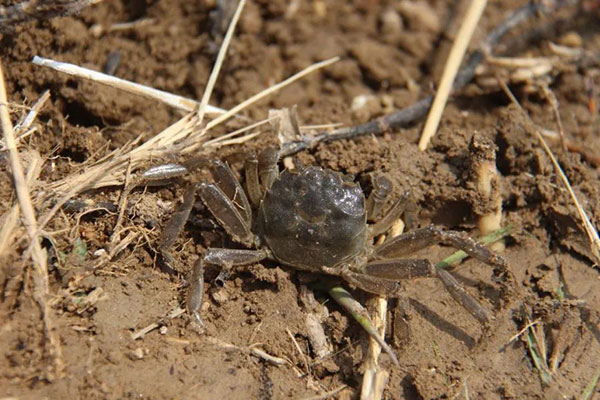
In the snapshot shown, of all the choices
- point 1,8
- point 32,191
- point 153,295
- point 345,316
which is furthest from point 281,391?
point 1,8

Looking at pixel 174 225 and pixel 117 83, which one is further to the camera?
pixel 117 83

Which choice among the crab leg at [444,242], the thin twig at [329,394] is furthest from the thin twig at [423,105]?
the thin twig at [329,394]

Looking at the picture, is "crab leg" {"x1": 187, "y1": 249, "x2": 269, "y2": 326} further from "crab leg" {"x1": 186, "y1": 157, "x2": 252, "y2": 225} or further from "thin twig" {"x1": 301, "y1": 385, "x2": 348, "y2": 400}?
"thin twig" {"x1": 301, "y1": 385, "x2": 348, "y2": 400}

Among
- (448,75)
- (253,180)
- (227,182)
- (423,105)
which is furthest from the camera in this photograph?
(448,75)

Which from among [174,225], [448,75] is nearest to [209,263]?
[174,225]

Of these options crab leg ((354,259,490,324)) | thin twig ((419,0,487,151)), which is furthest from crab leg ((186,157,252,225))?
thin twig ((419,0,487,151))

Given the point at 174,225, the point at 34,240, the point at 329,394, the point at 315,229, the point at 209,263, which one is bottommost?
the point at 329,394

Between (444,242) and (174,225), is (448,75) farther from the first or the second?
(174,225)
